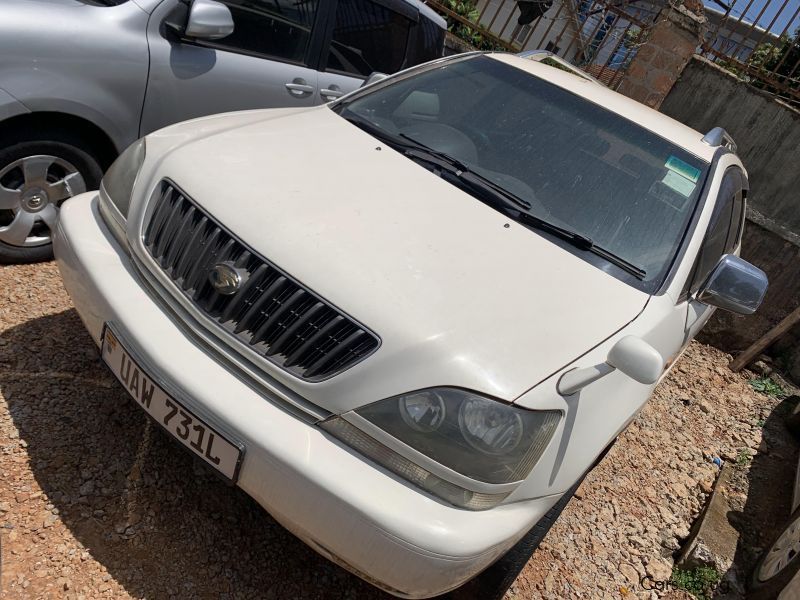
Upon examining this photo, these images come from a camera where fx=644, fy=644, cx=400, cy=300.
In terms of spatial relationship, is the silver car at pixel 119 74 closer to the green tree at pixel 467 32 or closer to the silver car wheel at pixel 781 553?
the silver car wheel at pixel 781 553

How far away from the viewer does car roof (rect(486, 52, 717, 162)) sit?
3072mm

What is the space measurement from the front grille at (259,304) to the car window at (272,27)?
5.76ft

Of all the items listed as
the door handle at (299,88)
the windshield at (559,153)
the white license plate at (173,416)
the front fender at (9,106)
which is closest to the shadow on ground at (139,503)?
the white license plate at (173,416)

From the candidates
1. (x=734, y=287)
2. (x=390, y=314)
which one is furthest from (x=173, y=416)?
(x=734, y=287)

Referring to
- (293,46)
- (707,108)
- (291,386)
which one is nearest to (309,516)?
(291,386)

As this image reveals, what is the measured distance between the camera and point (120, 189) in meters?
2.29

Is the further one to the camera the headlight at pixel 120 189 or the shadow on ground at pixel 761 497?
the shadow on ground at pixel 761 497

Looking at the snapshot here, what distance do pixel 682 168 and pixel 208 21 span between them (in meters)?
2.31

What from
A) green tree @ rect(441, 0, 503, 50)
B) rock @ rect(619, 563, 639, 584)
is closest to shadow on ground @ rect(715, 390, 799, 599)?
rock @ rect(619, 563, 639, 584)

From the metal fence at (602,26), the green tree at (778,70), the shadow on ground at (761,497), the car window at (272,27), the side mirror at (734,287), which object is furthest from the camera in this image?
the metal fence at (602,26)

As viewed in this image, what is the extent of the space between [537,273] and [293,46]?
92.8 inches

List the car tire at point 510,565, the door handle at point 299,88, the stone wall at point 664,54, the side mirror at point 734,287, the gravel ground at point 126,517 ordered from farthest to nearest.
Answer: the stone wall at point 664,54
the door handle at point 299,88
the side mirror at point 734,287
the car tire at point 510,565
the gravel ground at point 126,517

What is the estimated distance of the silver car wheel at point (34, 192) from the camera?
113 inches

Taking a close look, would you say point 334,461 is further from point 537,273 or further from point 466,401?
point 537,273
